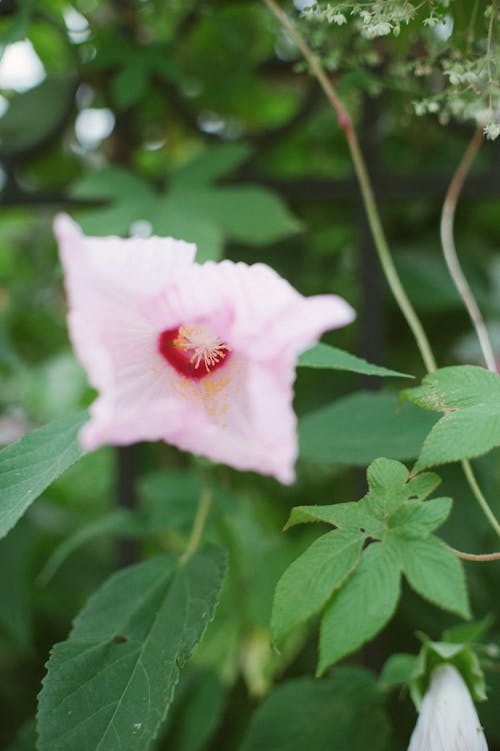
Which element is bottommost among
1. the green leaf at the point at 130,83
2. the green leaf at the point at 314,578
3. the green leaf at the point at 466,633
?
the green leaf at the point at 466,633


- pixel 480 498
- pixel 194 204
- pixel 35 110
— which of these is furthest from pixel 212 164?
pixel 480 498

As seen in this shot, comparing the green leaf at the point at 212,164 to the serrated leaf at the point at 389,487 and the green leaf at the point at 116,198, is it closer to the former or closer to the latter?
the green leaf at the point at 116,198

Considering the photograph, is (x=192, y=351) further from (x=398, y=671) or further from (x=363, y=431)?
(x=398, y=671)

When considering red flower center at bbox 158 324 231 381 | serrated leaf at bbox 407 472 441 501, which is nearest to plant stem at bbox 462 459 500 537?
serrated leaf at bbox 407 472 441 501

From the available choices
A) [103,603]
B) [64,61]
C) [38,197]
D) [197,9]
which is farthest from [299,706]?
[64,61]

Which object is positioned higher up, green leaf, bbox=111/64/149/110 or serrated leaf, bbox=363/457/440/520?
green leaf, bbox=111/64/149/110

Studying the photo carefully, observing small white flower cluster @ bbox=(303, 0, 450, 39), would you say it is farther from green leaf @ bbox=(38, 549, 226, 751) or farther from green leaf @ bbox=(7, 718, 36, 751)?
green leaf @ bbox=(7, 718, 36, 751)

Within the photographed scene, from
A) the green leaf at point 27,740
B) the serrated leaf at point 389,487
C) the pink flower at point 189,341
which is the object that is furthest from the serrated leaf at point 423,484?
the green leaf at point 27,740
